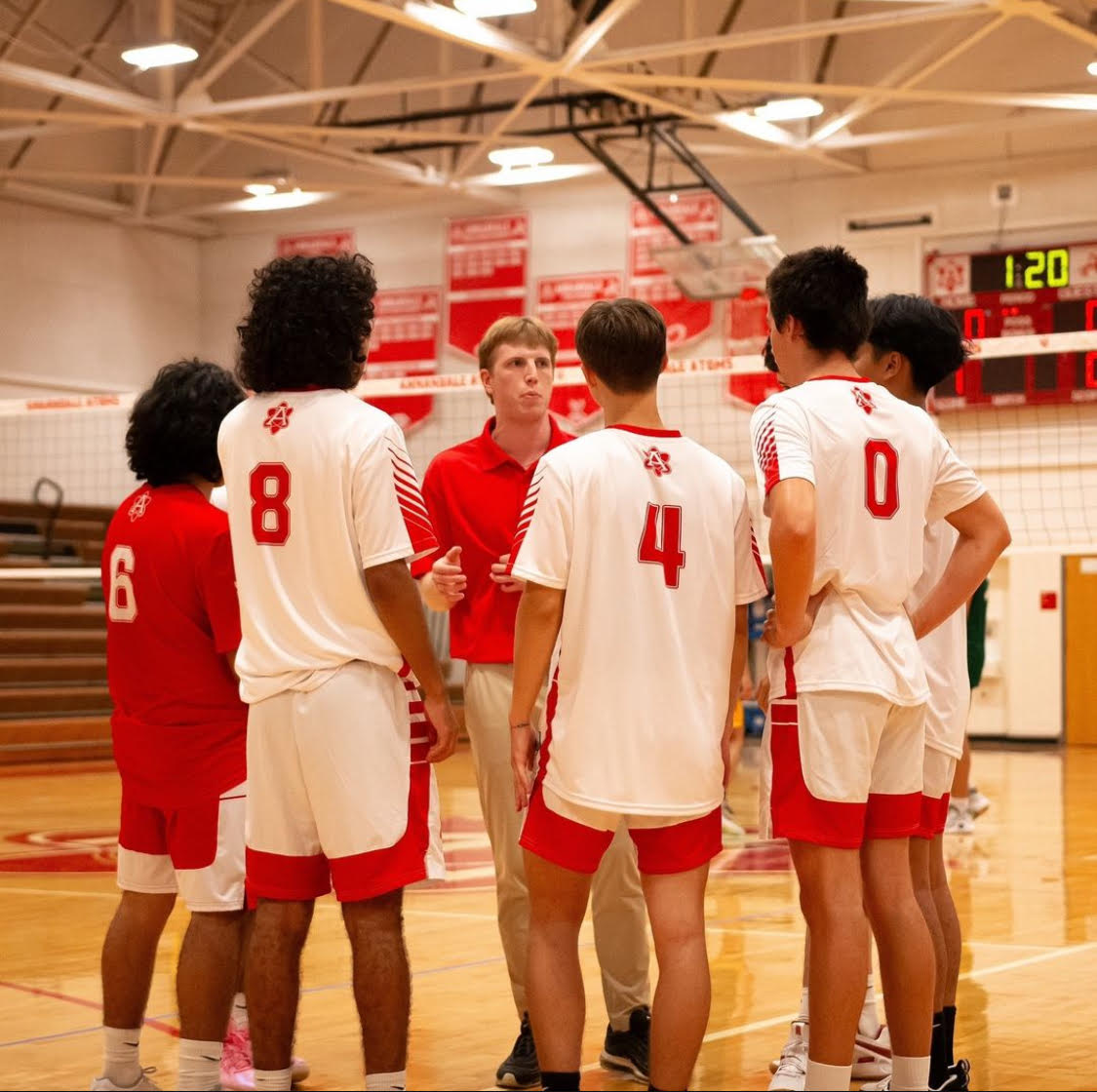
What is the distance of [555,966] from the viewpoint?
3.34m

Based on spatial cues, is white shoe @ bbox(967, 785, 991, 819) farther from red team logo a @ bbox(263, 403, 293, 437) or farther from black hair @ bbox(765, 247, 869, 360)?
red team logo a @ bbox(263, 403, 293, 437)

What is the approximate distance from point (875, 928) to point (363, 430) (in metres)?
1.55

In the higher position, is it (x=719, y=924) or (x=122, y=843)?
(x=122, y=843)

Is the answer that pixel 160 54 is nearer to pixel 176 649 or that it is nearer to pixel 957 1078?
pixel 176 649

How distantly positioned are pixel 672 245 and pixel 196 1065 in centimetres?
1521

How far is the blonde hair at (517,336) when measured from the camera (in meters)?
4.45

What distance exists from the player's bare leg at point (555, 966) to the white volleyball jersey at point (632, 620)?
192mm

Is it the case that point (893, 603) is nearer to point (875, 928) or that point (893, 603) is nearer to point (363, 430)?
point (875, 928)

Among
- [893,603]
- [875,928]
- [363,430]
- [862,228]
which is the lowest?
[875,928]

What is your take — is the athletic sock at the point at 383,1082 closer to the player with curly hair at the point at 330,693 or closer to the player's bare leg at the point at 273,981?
the player with curly hair at the point at 330,693

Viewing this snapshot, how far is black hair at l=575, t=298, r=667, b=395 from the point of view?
345 cm

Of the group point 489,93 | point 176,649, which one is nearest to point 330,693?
point 176,649

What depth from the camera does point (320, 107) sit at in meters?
17.1

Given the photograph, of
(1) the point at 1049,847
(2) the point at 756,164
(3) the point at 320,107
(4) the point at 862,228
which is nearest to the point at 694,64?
(2) the point at 756,164
